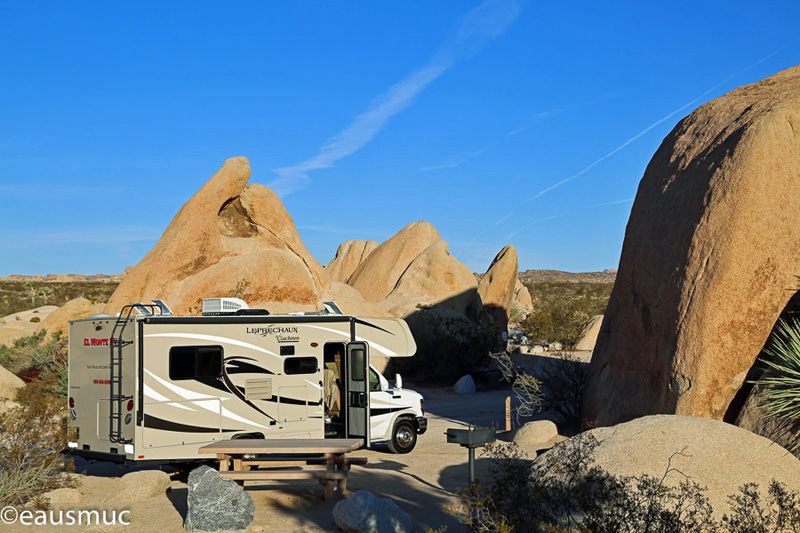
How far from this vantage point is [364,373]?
14406 millimetres

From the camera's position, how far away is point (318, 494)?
11.4 meters

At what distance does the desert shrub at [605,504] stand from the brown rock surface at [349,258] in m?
40.8

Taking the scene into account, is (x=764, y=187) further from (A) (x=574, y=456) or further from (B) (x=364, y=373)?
(B) (x=364, y=373)

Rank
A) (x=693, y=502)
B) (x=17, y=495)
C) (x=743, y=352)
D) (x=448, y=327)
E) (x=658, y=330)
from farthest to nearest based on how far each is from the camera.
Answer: (x=448, y=327) < (x=658, y=330) < (x=743, y=352) < (x=17, y=495) < (x=693, y=502)

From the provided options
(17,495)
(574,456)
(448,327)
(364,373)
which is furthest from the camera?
(448,327)

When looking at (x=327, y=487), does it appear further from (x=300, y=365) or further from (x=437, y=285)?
(x=437, y=285)

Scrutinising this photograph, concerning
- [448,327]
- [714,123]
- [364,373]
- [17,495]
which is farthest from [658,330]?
[448,327]

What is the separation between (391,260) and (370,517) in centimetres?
3355

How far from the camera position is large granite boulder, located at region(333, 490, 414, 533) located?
870 cm

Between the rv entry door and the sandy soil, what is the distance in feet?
2.34

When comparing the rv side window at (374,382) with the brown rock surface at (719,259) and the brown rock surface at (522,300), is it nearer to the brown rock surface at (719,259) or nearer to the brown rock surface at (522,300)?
the brown rock surface at (719,259)

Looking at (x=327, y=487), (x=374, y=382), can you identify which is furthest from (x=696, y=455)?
(x=374, y=382)

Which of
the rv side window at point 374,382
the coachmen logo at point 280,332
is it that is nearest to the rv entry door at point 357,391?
the rv side window at point 374,382

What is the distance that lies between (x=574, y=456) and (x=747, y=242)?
5730mm
